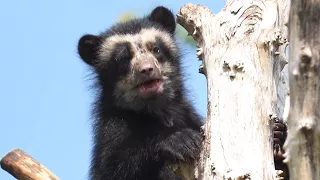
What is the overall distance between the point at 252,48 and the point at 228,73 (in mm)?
337

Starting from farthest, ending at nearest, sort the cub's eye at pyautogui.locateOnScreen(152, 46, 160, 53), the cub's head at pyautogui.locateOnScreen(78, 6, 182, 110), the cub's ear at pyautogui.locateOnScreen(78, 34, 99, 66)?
the cub's ear at pyautogui.locateOnScreen(78, 34, 99, 66) < the cub's eye at pyautogui.locateOnScreen(152, 46, 160, 53) < the cub's head at pyautogui.locateOnScreen(78, 6, 182, 110)

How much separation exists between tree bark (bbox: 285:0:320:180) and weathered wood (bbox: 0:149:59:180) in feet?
10.9

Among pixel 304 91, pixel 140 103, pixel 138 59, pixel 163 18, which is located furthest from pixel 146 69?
pixel 304 91

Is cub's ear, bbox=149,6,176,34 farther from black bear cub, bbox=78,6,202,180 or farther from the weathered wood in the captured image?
the weathered wood

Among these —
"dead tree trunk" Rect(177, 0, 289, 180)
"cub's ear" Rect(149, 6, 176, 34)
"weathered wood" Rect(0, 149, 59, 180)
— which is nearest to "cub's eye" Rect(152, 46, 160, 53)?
"cub's ear" Rect(149, 6, 176, 34)

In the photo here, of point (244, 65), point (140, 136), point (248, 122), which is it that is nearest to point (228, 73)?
point (244, 65)

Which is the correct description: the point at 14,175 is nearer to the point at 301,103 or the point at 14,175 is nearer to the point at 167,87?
the point at 167,87

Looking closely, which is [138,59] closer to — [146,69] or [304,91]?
[146,69]

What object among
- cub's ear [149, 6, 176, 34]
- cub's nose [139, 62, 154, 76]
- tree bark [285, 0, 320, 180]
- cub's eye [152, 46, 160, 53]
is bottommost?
tree bark [285, 0, 320, 180]

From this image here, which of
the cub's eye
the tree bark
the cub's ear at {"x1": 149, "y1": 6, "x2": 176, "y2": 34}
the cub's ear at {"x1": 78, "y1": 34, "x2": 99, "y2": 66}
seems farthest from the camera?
the cub's ear at {"x1": 149, "y1": 6, "x2": 176, "y2": 34}

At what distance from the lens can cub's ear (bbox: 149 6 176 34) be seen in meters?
9.21

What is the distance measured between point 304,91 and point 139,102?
15.2 ft

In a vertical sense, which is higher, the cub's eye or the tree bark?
the cub's eye

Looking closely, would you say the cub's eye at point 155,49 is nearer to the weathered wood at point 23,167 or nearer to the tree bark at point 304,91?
the weathered wood at point 23,167
